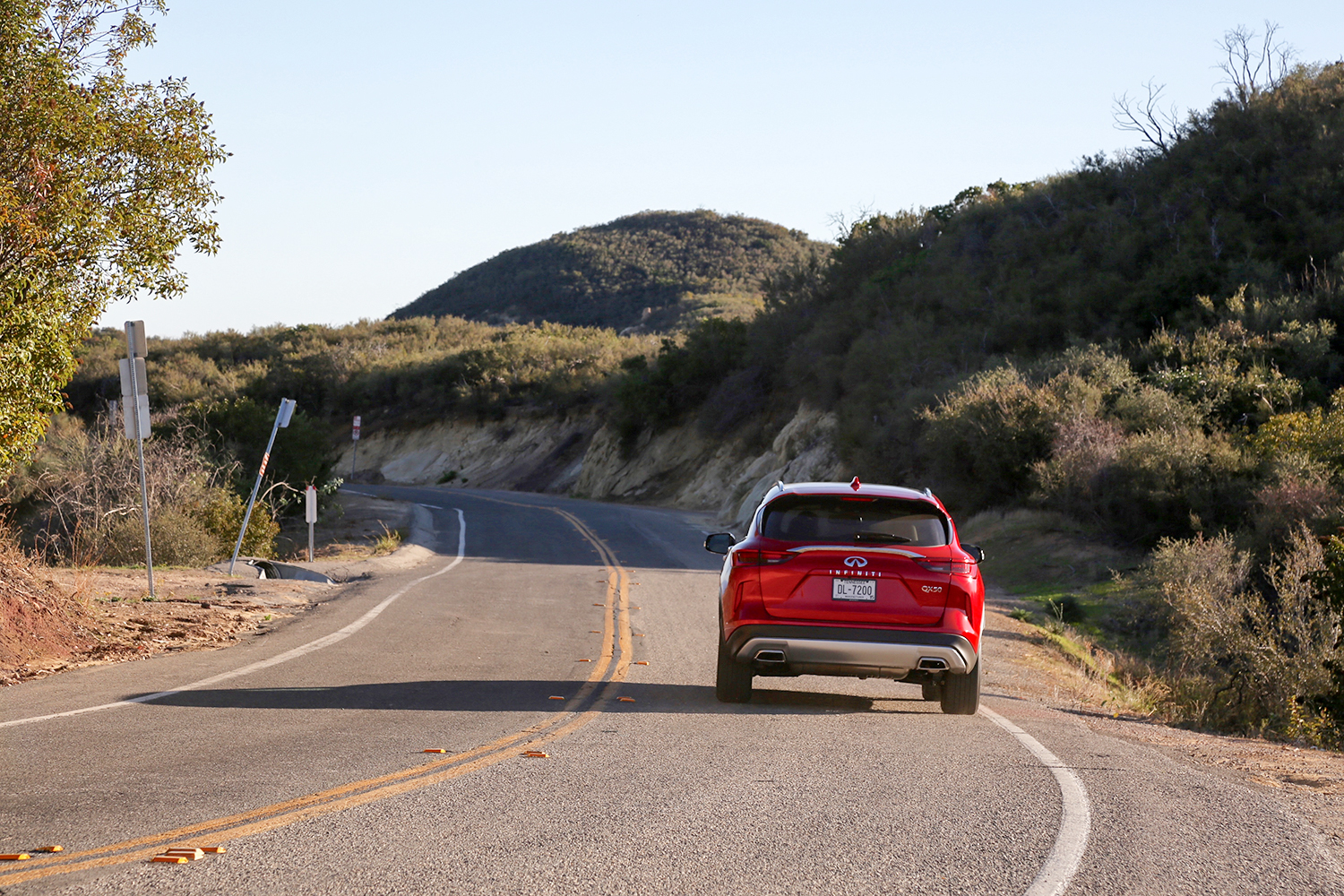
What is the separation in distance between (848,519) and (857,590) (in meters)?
0.63

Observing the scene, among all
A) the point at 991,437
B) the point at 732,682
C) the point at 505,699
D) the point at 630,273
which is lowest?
the point at 505,699

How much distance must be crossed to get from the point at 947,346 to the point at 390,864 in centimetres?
3146

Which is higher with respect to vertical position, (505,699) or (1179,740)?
(505,699)

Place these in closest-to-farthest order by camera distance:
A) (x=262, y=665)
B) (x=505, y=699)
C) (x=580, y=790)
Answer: (x=580, y=790), (x=505, y=699), (x=262, y=665)

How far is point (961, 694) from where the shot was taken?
9250mm

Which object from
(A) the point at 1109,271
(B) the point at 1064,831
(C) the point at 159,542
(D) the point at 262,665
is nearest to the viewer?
(B) the point at 1064,831

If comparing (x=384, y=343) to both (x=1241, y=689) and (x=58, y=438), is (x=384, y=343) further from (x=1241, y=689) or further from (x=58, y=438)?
(x=1241, y=689)

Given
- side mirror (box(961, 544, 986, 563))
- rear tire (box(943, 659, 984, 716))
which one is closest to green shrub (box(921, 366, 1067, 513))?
side mirror (box(961, 544, 986, 563))

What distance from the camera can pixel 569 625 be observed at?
14594mm

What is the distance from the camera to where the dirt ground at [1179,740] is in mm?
6965

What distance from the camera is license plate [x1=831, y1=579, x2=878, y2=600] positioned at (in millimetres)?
8812

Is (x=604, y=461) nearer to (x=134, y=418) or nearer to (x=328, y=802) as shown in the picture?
(x=134, y=418)

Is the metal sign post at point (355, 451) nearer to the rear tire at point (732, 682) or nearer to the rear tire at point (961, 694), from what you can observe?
the rear tire at point (732, 682)

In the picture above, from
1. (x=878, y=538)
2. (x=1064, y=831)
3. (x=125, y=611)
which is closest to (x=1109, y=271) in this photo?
(x=878, y=538)
